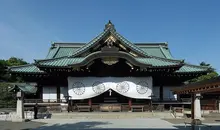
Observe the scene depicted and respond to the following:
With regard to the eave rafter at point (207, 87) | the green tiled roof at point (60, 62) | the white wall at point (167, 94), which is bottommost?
the white wall at point (167, 94)

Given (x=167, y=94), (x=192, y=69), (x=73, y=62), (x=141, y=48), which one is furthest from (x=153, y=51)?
(x=73, y=62)

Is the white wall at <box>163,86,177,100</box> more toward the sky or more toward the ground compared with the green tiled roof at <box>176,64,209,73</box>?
more toward the ground

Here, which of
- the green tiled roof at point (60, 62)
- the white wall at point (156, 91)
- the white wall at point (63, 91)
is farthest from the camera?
the white wall at point (156, 91)

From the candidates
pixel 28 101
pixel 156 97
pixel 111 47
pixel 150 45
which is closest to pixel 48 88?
pixel 28 101

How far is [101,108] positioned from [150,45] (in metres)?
12.9

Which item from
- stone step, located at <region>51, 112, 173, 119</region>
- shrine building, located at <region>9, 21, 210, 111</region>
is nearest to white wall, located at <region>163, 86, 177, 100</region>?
shrine building, located at <region>9, 21, 210, 111</region>

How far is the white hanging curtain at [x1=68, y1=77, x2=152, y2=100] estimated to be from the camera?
2183cm

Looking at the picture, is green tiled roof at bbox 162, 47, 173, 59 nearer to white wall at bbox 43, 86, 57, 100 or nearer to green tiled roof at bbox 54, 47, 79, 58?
green tiled roof at bbox 54, 47, 79, 58

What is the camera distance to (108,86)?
2188 cm

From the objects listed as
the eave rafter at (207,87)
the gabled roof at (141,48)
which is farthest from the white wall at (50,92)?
the eave rafter at (207,87)

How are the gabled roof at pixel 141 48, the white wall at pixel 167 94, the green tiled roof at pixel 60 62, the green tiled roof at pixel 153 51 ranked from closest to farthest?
the green tiled roof at pixel 60 62 → the white wall at pixel 167 94 → the gabled roof at pixel 141 48 → the green tiled roof at pixel 153 51

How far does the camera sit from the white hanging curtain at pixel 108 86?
21.8 metres

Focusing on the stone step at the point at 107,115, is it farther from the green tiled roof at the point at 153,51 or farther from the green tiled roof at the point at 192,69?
the green tiled roof at the point at 153,51

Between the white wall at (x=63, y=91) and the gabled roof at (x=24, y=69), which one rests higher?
the gabled roof at (x=24, y=69)
